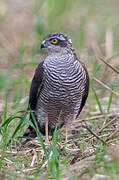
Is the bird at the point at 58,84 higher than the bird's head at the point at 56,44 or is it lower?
lower

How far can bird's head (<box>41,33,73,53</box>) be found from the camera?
5746 millimetres

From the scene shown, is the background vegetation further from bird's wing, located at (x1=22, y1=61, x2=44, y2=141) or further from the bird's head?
the bird's head

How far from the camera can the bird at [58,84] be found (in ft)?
18.1

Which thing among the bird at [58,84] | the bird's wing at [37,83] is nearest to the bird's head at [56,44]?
the bird at [58,84]

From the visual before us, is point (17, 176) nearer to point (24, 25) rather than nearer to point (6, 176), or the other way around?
point (6, 176)

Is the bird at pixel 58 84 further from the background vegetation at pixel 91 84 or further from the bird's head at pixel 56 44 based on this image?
the background vegetation at pixel 91 84

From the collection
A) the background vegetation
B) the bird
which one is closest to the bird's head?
the bird

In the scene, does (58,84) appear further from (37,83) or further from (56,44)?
(56,44)

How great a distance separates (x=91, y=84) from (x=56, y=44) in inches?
43.2

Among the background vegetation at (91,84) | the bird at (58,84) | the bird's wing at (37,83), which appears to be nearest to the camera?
the background vegetation at (91,84)

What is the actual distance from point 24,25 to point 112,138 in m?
7.27

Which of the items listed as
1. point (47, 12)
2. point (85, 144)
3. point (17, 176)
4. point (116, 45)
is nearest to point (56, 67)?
point (85, 144)

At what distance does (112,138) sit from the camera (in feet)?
16.9

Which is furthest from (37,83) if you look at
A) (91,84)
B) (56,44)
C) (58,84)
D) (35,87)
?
(91,84)
